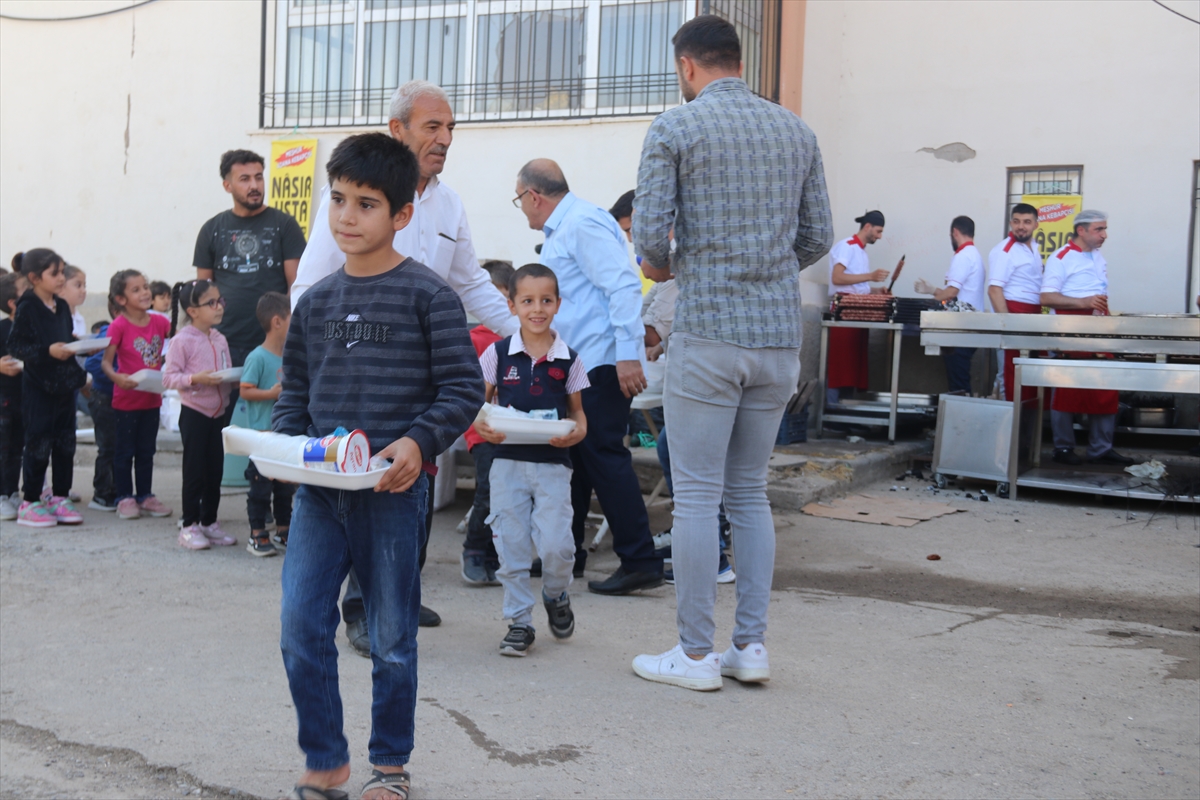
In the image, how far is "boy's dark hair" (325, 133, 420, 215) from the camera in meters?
2.76

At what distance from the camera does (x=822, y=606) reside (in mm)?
4980

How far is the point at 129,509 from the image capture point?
6.87 m

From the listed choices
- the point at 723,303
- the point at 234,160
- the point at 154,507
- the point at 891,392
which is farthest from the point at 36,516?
the point at 891,392

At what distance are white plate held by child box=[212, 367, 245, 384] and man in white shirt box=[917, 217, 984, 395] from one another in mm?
6768

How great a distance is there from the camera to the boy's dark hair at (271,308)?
231 inches

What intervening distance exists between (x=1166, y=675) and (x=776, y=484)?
143 inches

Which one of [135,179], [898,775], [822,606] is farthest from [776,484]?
[135,179]

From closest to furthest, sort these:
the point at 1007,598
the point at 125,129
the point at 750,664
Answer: the point at 750,664 < the point at 1007,598 < the point at 125,129

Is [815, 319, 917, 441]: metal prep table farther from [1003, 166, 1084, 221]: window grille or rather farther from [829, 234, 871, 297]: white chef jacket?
[1003, 166, 1084, 221]: window grille

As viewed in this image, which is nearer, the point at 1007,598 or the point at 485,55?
the point at 1007,598

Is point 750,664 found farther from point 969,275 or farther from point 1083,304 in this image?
point 969,275

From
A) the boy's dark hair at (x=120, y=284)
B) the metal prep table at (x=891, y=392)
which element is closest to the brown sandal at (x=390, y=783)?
the boy's dark hair at (x=120, y=284)

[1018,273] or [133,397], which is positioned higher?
[1018,273]

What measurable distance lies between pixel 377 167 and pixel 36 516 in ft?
15.8
